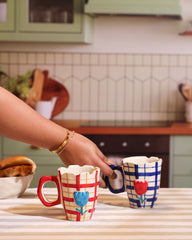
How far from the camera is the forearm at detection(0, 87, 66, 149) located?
917 mm

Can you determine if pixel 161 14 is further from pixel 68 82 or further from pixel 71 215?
pixel 71 215

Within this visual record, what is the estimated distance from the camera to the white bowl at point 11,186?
107 cm

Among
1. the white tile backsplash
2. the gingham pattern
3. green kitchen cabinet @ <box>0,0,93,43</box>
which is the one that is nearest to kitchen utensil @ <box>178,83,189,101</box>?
the white tile backsplash

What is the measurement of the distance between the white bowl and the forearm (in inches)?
5.8

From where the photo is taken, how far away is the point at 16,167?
111 centimetres

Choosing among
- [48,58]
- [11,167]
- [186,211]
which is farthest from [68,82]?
[186,211]

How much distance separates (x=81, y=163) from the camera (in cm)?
104

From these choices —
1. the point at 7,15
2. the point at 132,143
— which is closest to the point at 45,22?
the point at 7,15

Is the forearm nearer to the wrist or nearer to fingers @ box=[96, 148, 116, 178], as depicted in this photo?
the wrist

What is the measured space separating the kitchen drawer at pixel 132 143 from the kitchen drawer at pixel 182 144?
50 millimetres

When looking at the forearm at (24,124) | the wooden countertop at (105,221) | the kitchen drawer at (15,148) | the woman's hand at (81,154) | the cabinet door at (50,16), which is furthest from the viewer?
the cabinet door at (50,16)

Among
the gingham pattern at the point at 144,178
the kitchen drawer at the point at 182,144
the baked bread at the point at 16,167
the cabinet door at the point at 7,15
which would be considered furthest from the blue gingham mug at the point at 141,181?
the cabinet door at the point at 7,15

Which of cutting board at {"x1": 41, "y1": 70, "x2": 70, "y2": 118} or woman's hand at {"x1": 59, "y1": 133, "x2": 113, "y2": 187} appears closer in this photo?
woman's hand at {"x1": 59, "y1": 133, "x2": 113, "y2": 187}

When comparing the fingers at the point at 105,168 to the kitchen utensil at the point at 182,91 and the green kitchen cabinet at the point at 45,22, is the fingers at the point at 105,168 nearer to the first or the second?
the green kitchen cabinet at the point at 45,22
